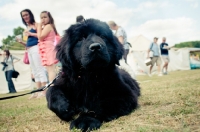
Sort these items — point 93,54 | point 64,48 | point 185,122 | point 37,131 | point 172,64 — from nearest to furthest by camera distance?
point 185,122, point 37,131, point 93,54, point 64,48, point 172,64

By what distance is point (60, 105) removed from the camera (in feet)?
8.07

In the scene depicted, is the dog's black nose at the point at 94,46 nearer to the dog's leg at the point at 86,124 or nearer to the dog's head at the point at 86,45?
the dog's head at the point at 86,45

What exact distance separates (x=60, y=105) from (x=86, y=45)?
770mm

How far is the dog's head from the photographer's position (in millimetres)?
2685

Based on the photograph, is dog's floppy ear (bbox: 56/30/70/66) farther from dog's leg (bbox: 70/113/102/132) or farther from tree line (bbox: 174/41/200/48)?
tree line (bbox: 174/41/200/48)

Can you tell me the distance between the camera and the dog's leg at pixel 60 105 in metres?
2.45

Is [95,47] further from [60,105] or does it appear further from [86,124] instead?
[86,124]

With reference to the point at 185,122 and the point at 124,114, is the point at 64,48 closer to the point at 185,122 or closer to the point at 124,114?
the point at 124,114

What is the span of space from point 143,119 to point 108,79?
0.75 m

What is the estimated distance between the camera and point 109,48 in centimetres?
308

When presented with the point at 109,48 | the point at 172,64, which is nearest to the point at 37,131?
the point at 109,48

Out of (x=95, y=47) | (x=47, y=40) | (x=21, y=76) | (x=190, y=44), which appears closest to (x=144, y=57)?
(x=21, y=76)

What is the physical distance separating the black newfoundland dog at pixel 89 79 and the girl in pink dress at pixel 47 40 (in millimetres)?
2298

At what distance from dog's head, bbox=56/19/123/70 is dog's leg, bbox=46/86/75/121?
451 mm
